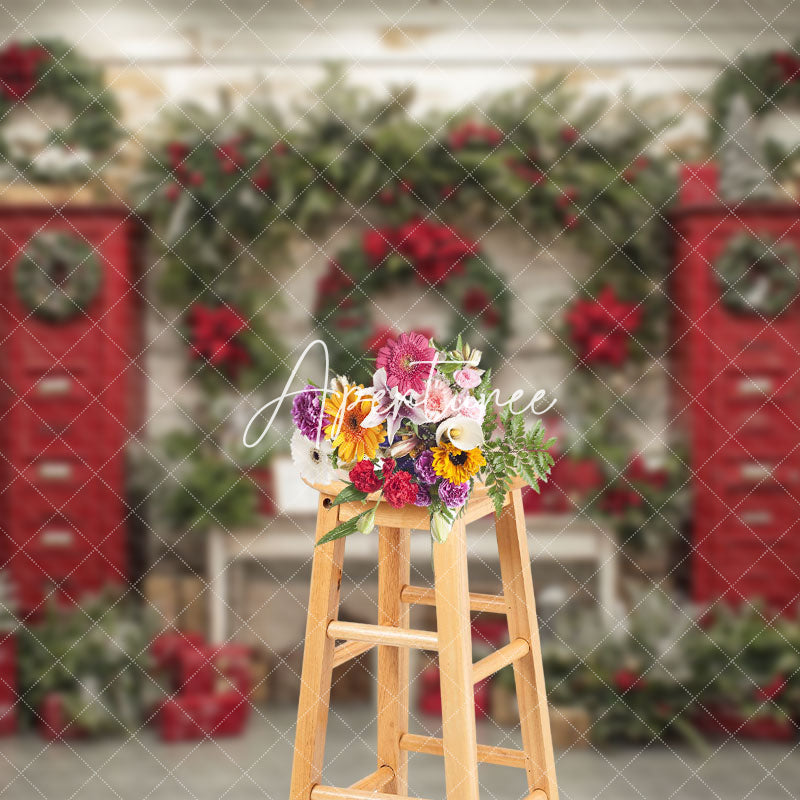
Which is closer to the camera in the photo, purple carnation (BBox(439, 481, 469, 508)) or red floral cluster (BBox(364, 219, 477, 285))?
purple carnation (BBox(439, 481, 469, 508))

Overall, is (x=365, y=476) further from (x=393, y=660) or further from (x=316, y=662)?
(x=393, y=660)

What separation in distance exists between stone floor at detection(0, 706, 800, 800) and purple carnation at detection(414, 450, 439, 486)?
5.29ft

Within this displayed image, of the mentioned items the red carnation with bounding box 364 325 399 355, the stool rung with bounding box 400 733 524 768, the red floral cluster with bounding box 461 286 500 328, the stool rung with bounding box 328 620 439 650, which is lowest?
the stool rung with bounding box 400 733 524 768

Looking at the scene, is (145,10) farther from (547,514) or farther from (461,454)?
(461,454)

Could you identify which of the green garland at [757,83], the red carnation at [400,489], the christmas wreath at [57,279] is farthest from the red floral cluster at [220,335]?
the red carnation at [400,489]

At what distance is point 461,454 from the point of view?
5.44ft

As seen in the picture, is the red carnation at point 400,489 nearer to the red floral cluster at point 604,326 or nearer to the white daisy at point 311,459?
the white daisy at point 311,459

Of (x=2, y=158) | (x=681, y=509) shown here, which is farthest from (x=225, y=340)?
(x=681, y=509)

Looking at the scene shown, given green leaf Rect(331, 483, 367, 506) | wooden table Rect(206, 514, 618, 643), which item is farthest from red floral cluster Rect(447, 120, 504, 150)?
green leaf Rect(331, 483, 367, 506)

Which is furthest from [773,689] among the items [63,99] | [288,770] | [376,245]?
[63,99]

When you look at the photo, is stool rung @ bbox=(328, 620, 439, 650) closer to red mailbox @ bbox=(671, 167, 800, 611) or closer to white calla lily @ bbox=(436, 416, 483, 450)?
→ white calla lily @ bbox=(436, 416, 483, 450)

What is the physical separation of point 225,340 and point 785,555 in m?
2.14

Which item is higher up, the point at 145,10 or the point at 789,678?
the point at 145,10

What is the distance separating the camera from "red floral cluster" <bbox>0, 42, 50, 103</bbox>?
12.6 ft
